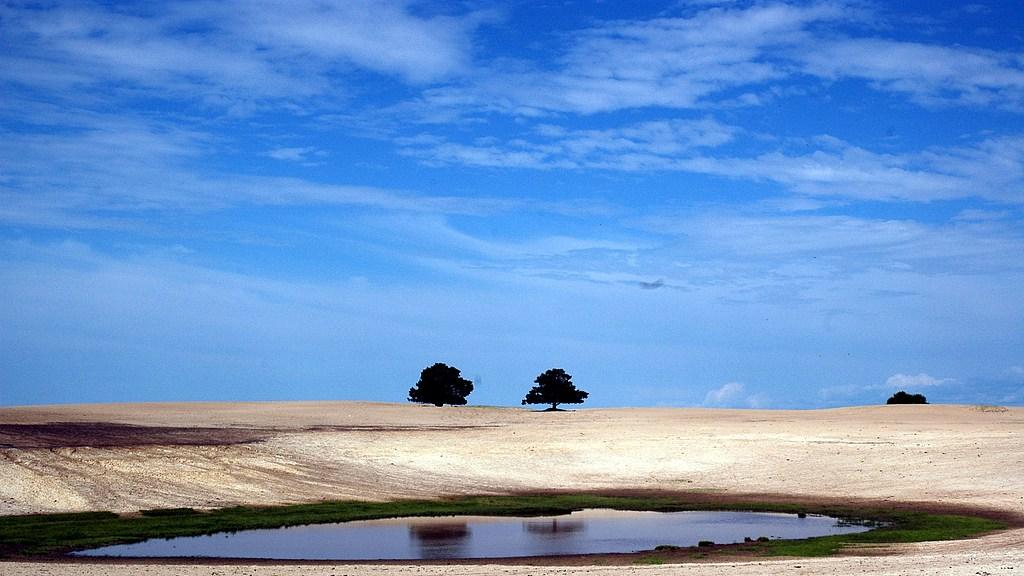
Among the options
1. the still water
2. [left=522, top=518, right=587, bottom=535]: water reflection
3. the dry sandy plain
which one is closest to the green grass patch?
the still water

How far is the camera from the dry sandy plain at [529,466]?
22656 mm

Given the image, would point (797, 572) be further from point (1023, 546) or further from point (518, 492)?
point (518, 492)

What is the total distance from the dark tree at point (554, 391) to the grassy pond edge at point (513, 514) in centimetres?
3753

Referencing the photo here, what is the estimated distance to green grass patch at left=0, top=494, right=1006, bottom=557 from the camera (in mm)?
25938

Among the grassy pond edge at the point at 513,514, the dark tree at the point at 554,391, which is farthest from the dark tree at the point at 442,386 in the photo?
the grassy pond edge at the point at 513,514

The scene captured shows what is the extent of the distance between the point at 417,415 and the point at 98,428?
24.0m

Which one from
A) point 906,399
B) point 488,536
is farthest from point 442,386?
point 488,536

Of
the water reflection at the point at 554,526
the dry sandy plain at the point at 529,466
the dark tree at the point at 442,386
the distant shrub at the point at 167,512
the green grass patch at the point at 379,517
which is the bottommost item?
the water reflection at the point at 554,526

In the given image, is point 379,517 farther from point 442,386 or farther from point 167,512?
point 442,386

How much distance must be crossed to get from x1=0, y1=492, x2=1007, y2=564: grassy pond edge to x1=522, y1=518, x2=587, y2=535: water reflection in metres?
1.81

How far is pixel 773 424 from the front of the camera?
177ft

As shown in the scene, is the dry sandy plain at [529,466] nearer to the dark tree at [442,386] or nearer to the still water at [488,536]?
the still water at [488,536]

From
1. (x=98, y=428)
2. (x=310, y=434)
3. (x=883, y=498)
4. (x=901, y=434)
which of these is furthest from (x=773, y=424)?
(x=98, y=428)

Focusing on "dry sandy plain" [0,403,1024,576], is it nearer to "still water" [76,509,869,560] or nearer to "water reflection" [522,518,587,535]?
"still water" [76,509,869,560]
